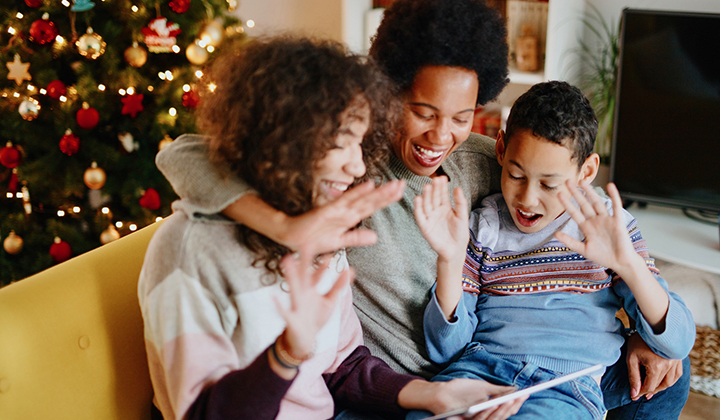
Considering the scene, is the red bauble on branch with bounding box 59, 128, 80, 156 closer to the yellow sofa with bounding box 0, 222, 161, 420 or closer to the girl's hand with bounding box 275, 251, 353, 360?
the yellow sofa with bounding box 0, 222, 161, 420

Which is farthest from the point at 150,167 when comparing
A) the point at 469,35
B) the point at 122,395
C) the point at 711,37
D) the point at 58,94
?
the point at 711,37

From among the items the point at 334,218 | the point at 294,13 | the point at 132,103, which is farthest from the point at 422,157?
the point at 294,13

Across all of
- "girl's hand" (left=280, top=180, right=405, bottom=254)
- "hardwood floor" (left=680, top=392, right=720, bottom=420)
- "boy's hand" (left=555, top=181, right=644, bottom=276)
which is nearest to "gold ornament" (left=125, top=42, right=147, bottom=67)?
"girl's hand" (left=280, top=180, right=405, bottom=254)

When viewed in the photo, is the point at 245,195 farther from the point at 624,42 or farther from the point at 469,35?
the point at 624,42

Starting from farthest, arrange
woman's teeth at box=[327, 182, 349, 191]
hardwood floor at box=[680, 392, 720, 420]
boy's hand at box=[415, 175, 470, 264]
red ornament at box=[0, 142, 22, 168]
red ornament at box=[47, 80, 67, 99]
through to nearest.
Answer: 1. red ornament at box=[0, 142, 22, 168]
2. red ornament at box=[47, 80, 67, 99]
3. hardwood floor at box=[680, 392, 720, 420]
4. boy's hand at box=[415, 175, 470, 264]
5. woman's teeth at box=[327, 182, 349, 191]

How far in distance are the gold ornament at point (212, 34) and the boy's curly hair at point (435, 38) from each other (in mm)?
1161

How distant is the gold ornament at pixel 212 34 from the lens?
2.05 metres

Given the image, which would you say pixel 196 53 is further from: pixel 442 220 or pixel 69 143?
pixel 442 220

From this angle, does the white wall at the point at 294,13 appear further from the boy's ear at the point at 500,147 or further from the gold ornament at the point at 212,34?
the boy's ear at the point at 500,147

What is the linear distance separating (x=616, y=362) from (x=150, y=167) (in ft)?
5.84

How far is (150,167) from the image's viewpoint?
2135mm

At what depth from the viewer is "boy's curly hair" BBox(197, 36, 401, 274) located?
0.77 m

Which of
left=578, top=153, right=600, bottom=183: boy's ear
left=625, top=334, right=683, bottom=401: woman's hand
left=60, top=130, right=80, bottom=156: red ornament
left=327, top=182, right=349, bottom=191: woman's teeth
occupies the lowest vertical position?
left=625, top=334, right=683, bottom=401: woman's hand

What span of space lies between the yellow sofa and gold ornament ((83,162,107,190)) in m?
1.15
